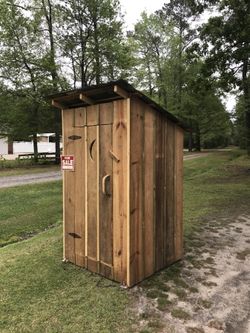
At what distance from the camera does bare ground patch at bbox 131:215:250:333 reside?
2.43m

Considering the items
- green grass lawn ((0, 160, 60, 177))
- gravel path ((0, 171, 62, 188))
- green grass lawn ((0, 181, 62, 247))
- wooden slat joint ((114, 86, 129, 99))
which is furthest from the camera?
green grass lawn ((0, 160, 60, 177))

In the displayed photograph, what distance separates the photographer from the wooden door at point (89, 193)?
124 inches

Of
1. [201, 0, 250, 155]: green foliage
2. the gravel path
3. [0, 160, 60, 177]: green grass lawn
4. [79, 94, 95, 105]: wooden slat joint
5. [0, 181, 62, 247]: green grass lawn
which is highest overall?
[201, 0, 250, 155]: green foliage

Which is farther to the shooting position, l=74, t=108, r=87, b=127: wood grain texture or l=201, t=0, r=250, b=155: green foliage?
l=201, t=0, r=250, b=155: green foliage

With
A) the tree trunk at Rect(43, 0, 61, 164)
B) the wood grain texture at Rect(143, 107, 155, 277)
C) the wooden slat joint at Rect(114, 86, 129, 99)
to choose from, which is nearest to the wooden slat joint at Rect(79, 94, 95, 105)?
the wooden slat joint at Rect(114, 86, 129, 99)

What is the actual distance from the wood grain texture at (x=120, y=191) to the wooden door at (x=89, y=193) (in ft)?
0.23

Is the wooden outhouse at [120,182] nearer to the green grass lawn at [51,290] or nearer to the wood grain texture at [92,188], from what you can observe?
the wood grain texture at [92,188]

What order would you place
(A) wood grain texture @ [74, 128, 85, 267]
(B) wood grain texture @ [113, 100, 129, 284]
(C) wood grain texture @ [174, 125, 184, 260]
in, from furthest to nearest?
1. (C) wood grain texture @ [174, 125, 184, 260]
2. (A) wood grain texture @ [74, 128, 85, 267]
3. (B) wood grain texture @ [113, 100, 129, 284]

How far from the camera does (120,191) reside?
3037 millimetres

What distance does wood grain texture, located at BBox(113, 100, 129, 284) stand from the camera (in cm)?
296

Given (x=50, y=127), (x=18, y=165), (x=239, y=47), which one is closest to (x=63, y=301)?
(x=239, y=47)

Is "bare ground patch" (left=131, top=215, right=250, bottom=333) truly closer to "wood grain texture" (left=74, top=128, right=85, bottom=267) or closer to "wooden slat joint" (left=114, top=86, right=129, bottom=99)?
"wood grain texture" (left=74, top=128, right=85, bottom=267)

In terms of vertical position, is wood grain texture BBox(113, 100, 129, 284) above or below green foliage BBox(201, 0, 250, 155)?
below

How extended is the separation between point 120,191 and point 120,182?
0.31ft
